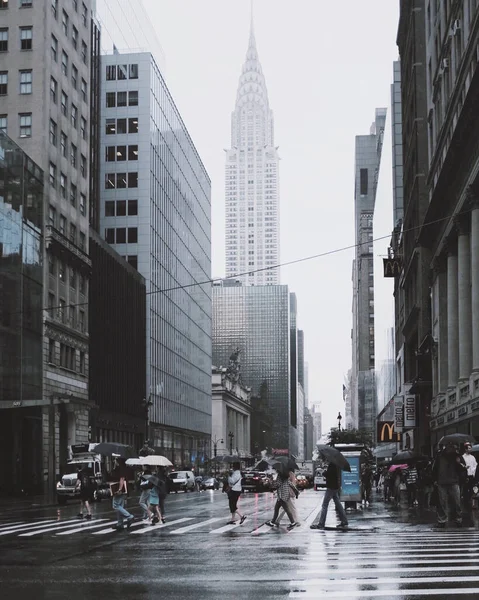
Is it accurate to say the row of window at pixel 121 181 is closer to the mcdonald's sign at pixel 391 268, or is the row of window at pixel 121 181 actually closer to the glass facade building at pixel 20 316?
the glass facade building at pixel 20 316

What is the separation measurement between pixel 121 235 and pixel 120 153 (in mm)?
9155

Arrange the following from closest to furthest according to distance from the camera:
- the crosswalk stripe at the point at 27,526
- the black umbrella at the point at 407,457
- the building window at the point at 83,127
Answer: the crosswalk stripe at the point at 27,526
the black umbrella at the point at 407,457
the building window at the point at 83,127

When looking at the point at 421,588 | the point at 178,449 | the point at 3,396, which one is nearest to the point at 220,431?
the point at 178,449

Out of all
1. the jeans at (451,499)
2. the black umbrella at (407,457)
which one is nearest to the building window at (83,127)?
the black umbrella at (407,457)

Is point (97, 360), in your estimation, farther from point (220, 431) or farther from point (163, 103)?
point (220, 431)

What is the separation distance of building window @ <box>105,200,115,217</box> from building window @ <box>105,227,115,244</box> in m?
1.61

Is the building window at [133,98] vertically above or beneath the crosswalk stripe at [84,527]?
above

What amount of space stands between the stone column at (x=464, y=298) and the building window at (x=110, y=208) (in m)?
62.9

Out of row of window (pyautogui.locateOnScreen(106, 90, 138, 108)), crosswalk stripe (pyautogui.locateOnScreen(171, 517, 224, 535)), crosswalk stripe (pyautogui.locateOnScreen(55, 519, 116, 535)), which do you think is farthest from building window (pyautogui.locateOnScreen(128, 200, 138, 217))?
crosswalk stripe (pyautogui.locateOnScreen(55, 519, 116, 535))

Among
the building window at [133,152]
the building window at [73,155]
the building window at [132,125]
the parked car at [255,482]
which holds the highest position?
the building window at [132,125]

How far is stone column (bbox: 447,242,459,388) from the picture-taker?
50.8 m

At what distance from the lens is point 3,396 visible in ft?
186

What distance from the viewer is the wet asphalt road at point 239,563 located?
1240cm

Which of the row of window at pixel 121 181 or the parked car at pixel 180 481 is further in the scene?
the row of window at pixel 121 181
